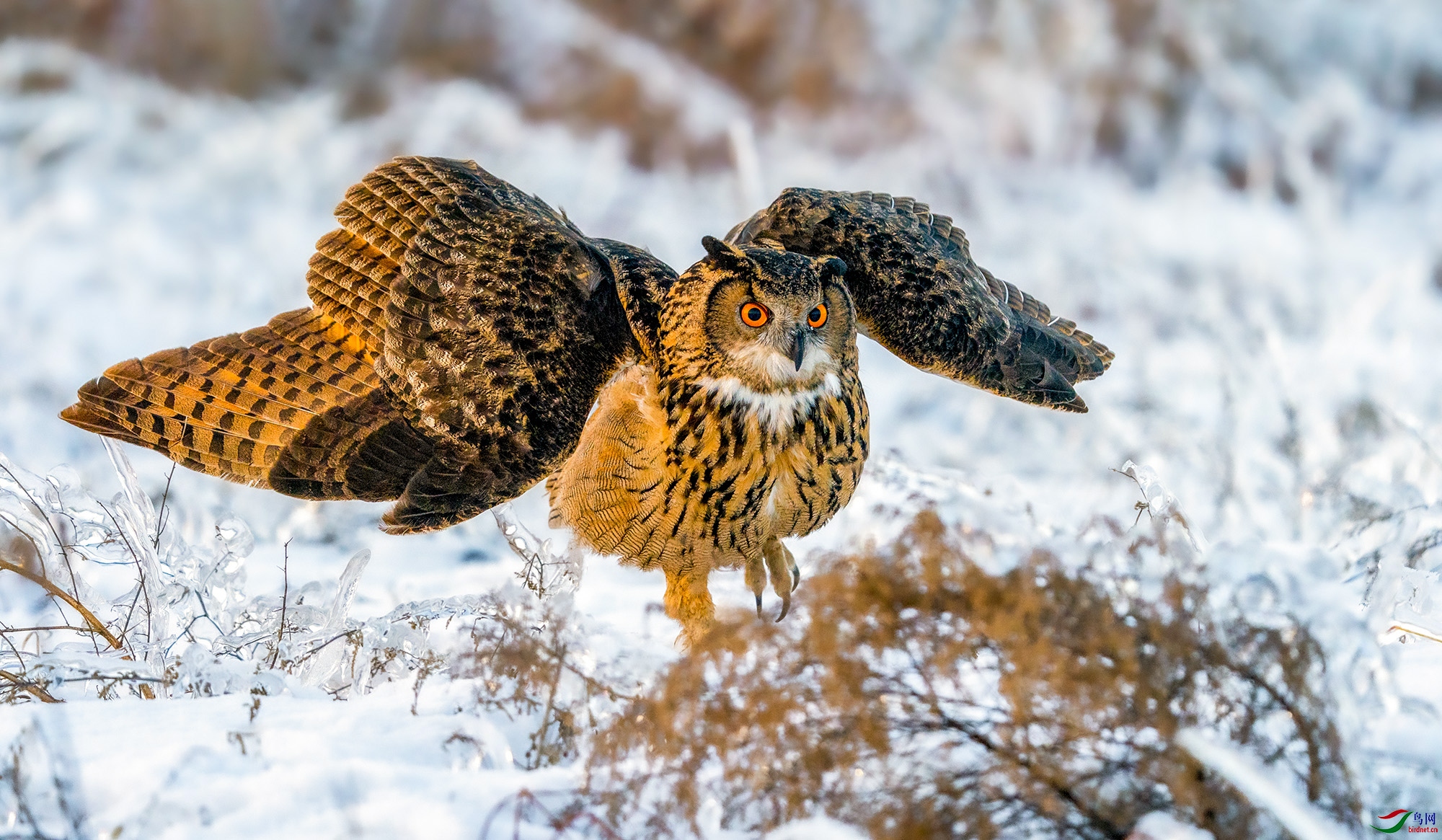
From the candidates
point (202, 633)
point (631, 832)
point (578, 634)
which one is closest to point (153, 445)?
point (202, 633)

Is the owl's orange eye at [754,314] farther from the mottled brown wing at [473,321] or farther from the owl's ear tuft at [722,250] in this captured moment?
the mottled brown wing at [473,321]

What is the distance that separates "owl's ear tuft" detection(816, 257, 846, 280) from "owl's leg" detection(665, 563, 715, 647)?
956 mm

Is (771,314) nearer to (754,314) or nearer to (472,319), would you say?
(754,314)

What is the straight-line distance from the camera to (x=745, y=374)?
8.04ft

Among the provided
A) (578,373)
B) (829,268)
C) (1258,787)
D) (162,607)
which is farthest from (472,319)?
(1258,787)

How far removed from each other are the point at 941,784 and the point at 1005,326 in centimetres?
204

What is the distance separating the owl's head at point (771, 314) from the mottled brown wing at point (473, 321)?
409 millimetres

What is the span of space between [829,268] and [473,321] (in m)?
0.98

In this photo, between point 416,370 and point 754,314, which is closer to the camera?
→ point 754,314

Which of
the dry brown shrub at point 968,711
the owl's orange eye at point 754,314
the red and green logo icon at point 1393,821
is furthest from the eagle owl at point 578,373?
the red and green logo icon at point 1393,821

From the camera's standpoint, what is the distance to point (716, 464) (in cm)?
252

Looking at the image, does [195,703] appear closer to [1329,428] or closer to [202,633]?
[202,633]

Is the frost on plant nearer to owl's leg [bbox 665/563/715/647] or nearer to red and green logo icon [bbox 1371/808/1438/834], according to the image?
owl's leg [bbox 665/563/715/647]

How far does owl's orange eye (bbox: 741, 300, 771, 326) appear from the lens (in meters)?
2.38
